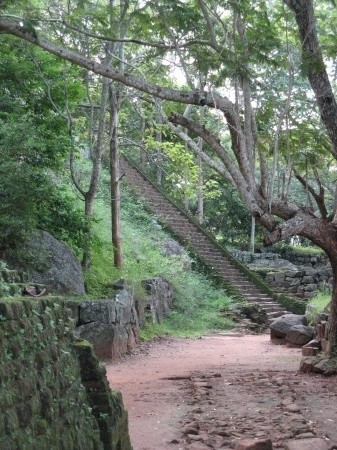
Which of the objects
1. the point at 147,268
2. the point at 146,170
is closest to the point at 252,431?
the point at 147,268

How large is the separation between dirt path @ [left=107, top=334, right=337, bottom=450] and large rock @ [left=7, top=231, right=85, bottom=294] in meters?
1.92

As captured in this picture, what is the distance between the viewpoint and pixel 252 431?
6801mm

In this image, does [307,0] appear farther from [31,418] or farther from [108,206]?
[108,206]

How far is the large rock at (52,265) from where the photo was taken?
12.1 meters

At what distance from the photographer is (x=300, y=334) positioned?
15.3 m

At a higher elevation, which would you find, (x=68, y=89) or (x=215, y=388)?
(x=68, y=89)

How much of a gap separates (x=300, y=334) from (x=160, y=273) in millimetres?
6199

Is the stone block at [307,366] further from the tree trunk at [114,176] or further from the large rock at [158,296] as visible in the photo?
the large rock at [158,296]

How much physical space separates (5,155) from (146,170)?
21.1 metres

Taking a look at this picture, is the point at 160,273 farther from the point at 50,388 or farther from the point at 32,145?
the point at 50,388

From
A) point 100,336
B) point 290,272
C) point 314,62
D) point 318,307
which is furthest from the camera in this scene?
point 290,272

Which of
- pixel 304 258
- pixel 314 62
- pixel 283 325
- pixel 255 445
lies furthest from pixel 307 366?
pixel 304 258

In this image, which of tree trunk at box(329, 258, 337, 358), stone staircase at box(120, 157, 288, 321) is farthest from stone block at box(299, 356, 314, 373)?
stone staircase at box(120, 157, 288, 321)

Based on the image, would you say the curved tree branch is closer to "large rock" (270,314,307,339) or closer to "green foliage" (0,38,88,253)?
"green foliage" (0,38,88,253)
